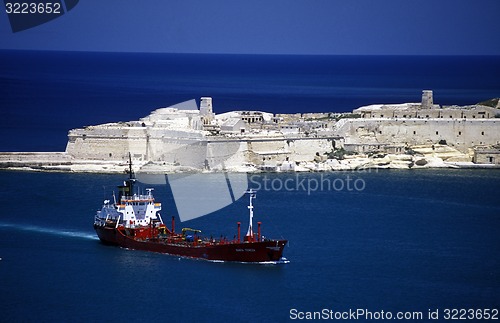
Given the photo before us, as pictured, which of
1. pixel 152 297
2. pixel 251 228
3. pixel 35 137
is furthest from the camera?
pixel 35 137

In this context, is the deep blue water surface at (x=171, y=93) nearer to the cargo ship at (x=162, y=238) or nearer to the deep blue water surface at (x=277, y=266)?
the deep blue water surface at (x=277, y=266)

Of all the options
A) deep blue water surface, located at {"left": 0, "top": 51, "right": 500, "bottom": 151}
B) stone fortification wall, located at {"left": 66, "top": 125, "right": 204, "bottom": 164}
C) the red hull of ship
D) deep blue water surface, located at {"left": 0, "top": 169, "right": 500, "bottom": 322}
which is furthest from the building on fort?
the red hull of ship

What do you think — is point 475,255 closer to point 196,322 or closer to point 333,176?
point 196,322

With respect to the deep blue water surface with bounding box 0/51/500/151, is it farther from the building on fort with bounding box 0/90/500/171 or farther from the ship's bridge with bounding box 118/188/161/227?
the ship's bridge with bounding box 118/188/161/227

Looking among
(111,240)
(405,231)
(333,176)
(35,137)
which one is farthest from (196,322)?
(35,137)

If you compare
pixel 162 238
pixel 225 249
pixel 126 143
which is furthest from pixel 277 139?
pixel 225 249

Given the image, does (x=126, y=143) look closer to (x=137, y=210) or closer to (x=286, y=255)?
(x=137, y=210)
